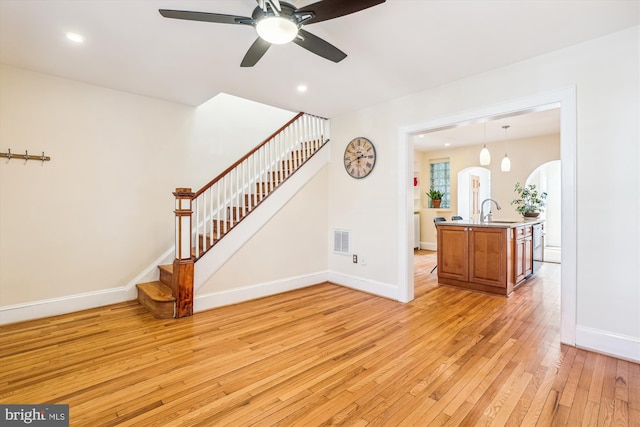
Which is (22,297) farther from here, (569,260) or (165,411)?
(569,260)

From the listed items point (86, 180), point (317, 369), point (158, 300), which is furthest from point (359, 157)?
point (86, 180)

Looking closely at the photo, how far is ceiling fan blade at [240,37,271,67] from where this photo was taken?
85.1 inches

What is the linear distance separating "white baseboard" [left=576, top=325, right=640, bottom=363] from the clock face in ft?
9.43

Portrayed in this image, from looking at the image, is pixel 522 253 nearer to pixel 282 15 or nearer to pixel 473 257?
pixel 473 257

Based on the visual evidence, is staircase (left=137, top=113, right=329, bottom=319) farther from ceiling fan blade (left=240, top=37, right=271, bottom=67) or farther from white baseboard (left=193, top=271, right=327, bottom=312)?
ceiling fan blade (left=240, top=37, right=271, bottom=67)

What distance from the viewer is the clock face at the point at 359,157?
14.1 ft

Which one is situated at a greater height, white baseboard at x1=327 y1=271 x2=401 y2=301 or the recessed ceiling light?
the recessed ceiling light

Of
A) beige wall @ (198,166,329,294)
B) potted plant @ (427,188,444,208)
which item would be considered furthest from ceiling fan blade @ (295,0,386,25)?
potted plant @ (427,188,444,208)

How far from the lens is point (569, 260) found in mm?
2695

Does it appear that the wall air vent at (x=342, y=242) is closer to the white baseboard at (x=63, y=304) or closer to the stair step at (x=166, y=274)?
the stair step at (x=166, y=274)

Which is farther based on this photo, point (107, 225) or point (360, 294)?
point (360, 294)

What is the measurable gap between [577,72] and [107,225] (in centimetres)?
536

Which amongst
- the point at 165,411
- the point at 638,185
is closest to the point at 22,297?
the point at 165,411

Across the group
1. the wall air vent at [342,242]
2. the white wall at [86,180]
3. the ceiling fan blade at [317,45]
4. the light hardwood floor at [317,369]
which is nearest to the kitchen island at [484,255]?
the light hardwood floor at [317,369]
